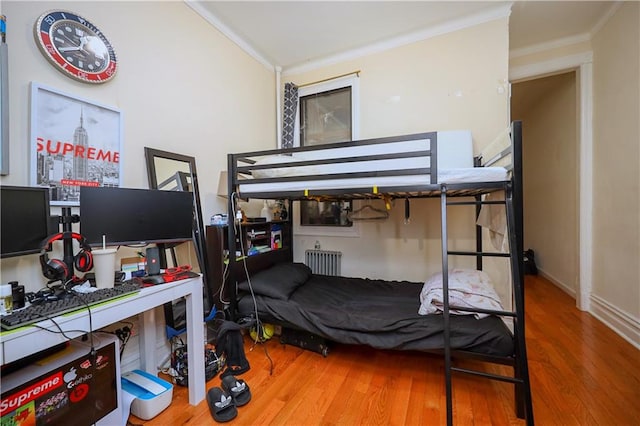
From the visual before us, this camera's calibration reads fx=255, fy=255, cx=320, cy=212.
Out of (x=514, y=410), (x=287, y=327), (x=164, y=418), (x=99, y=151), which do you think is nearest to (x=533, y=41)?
(x=514, y=410)

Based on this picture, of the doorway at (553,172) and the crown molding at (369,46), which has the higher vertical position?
the crown molding at (369,46)

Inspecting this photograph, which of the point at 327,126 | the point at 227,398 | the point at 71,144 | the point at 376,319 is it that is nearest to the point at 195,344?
the point at 227,398

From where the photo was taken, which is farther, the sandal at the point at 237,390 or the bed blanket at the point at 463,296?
the bed blanket at the point at 463,296

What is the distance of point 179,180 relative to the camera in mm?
2035

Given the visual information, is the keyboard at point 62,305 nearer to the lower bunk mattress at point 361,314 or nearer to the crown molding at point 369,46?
the lower bunk mattress at point 361,314

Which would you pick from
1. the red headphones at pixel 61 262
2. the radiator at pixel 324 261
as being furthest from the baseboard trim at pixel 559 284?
the red headphones at pixel 61 262

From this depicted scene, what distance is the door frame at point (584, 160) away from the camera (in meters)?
2.67

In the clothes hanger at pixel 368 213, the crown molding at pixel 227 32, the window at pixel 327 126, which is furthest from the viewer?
the window at pixel 327 126

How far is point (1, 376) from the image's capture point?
3.44ft

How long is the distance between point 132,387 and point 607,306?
3.94 metres

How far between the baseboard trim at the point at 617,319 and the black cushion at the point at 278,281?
2.75 m

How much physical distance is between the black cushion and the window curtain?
163 cm

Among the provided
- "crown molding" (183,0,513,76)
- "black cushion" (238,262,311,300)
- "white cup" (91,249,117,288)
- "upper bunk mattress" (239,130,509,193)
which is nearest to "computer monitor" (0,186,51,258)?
"white cup" (91,249,117,288)

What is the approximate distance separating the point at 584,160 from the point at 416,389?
9.69 feet
